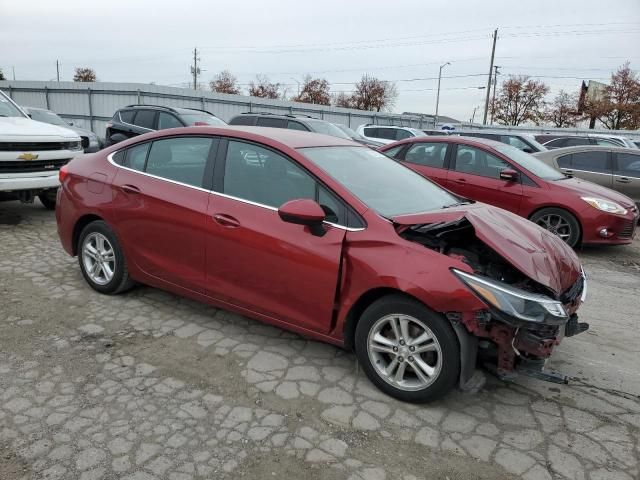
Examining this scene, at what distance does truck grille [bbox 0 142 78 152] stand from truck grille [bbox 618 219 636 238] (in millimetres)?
8122

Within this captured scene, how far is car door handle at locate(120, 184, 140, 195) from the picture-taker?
4164 millimetres

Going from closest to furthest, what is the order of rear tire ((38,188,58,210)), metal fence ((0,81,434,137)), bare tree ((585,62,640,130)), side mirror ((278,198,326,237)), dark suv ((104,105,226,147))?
side mirror ((278,198,326,237)) → rear tire ((38,188,58,210)) → dark suv ((104,105,226,147)) → metal fence ((0,81,434,137)) → bare tree ((585,62,640,130))

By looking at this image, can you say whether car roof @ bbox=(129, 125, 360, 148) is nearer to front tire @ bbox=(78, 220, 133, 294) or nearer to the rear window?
front tire @ bbox=(78, 220, 133, 294)

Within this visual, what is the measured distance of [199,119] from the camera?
11969mm

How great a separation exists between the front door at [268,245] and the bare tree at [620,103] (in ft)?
176

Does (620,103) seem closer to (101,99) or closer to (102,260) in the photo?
(101,99)

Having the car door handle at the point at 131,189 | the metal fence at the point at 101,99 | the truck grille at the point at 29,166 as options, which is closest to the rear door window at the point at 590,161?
the car door handle at the point at 131,189

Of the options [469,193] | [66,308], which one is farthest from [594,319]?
[66,308]

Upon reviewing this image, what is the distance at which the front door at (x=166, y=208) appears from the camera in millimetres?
3826

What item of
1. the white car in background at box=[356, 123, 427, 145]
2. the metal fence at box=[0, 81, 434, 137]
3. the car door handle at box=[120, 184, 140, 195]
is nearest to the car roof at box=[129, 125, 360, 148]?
the car door handle at box=[120, 184, 140, 195]

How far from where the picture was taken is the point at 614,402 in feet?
10.6

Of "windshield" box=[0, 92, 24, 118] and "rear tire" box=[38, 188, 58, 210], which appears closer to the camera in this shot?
"windshield" box=[0, 92, 24, 118]

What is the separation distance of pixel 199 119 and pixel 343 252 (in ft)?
32.0

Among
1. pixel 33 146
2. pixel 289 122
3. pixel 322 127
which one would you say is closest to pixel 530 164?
pixel 322 127
